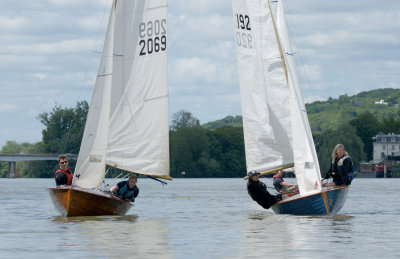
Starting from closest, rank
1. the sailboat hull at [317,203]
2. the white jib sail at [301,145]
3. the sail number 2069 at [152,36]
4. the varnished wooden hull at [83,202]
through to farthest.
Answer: the varnished wooden hull at [83,202]
the sailboat hull at [317,203]
the white jib sail at [301,145]
the sail number 2069 at [152,36]

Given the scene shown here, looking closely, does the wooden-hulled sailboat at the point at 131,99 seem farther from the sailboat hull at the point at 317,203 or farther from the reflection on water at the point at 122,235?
the sailboat hull at the point at 317,203

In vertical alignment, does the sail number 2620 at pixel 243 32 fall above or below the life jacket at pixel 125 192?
above

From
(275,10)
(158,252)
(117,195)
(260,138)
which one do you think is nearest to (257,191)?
(260,138)

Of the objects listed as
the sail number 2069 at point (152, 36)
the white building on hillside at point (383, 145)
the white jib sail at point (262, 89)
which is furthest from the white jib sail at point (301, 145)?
the white building on hillside at point (383, 145)

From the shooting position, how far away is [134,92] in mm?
29406

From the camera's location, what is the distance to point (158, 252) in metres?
18.6

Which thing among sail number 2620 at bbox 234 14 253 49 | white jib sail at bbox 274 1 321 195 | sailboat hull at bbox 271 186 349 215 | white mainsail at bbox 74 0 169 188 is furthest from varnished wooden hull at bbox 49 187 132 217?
sail number 2620 at bbox 234 14 253 49

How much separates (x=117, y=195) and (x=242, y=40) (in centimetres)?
692

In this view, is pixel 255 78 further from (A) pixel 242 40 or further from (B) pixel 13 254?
(B) pixel 13 254

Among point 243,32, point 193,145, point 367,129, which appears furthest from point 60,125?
point 243,32

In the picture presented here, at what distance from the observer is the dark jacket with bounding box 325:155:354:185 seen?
28.6 m

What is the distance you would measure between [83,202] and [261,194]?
5.78 m

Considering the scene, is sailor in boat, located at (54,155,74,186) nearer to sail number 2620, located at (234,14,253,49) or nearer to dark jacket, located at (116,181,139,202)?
dark jacket, located at (116,181,139,202)

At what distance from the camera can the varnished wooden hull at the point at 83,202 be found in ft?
89.8
